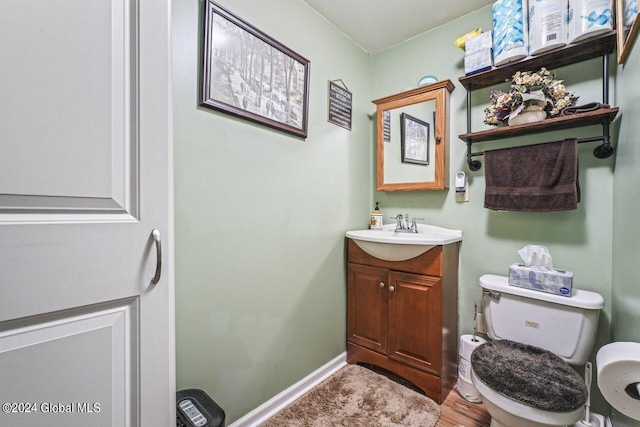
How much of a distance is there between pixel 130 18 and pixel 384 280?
5.55ft

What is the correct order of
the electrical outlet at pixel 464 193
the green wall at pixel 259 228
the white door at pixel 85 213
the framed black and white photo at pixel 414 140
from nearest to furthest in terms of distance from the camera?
1. the white door at pixel 85 213
2. the green wall at pixel 259 228
3. the electrical outlet at pixel 464 193
4. the framed black and white photo at pixel 414 140

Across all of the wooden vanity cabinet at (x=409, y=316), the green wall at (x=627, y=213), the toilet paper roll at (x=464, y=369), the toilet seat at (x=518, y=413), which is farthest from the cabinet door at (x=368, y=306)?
the green wall at (x=627, y=213)

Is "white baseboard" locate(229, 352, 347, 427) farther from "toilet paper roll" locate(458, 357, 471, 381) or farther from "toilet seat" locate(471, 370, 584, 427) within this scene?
"toilet seat" locate(471, 370, 584, 427)

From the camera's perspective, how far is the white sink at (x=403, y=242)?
151 centimetres

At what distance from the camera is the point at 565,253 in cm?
144

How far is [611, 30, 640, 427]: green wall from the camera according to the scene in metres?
0.93

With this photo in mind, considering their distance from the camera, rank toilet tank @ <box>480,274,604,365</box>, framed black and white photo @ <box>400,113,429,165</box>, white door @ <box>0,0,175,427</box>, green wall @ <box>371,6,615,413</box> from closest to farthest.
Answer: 1. white door @ <box>0,0,175,427</box>
2. toilet tank @ <box>480,274,604,365</box>
3. green wall @ <box>371,6,615,413</box>
4. framed black and white photo @ <box>400,113,429,165</box>

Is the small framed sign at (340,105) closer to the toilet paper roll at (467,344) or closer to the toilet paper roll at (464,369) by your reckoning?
the toilet paper roll at (467,344)

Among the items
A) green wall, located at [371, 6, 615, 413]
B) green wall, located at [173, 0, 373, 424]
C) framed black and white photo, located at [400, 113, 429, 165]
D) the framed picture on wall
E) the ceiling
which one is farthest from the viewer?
framed black and white photo, located at [400, 113, 429, 165]

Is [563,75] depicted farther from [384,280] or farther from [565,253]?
[384,280]

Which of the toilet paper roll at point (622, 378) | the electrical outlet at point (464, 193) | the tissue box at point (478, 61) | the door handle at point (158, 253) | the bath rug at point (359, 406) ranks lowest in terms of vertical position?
the bath rug at point (359, 406)

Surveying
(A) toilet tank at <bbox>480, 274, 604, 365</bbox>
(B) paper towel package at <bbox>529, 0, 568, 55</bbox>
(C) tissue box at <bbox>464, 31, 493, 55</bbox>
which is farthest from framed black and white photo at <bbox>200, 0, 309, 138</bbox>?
(A) toilet tank at <bbox>480, 274, 604, 365</bbox>

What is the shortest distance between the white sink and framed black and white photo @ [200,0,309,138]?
0.81 meters

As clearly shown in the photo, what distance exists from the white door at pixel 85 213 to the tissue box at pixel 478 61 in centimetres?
163
